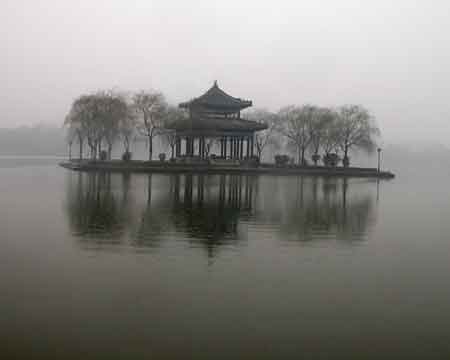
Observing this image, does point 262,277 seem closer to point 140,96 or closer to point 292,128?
point 140,96

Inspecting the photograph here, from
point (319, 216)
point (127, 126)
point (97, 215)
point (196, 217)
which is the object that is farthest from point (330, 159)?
point (97, 215)

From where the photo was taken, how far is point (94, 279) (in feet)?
28.8

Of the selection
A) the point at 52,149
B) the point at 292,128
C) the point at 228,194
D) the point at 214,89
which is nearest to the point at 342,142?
the point at 292,128

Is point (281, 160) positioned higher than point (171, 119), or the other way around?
point (171, 119)

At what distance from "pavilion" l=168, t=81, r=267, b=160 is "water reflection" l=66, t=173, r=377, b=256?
92.5ft

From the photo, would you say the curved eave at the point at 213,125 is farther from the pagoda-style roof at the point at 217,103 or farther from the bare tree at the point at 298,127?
the bare tree at the point at 298,127

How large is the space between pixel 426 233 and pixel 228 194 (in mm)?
12639

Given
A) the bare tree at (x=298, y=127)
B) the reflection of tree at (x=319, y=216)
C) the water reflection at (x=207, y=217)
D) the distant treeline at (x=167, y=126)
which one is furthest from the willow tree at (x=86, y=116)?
the reflection of tree at (x=319, y=216)

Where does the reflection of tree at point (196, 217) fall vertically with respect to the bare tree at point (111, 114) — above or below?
below

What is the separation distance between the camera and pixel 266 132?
73.4 m

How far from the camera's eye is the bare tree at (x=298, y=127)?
212 feet

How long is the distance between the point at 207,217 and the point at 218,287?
8772 millimetres

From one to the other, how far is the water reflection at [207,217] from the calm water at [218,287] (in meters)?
0.11

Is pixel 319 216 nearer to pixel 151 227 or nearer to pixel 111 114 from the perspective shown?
pixel 151 227
